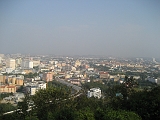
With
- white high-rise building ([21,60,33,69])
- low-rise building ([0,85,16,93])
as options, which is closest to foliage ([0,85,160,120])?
low-rise building ([0,85,16,93])

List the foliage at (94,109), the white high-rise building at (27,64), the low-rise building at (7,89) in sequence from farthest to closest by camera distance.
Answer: the white high-rise building at (27,64)
the low-rise building at (7,89)
the foliage at (94,109)

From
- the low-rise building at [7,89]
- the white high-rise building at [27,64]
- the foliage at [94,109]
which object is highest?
the foliage at [94,109]

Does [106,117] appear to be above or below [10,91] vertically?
above

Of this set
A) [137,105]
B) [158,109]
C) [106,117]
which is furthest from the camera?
[137,105]

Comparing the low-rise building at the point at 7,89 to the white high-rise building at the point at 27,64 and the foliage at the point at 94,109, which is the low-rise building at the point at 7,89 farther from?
the white high-rise building at the point at 27,64

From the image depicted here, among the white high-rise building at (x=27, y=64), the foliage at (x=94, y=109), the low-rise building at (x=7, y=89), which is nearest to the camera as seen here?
the foliage at (x=94, y=109)

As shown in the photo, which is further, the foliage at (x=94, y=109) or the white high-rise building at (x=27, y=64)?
the white high-rise building at (x=27, y=64)

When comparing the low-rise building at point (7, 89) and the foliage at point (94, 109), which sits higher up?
the foliage at point (94, 109)

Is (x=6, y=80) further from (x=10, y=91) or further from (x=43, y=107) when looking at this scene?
(x=43, y=107)

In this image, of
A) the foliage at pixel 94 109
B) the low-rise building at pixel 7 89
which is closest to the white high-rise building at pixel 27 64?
the low-rise building at pixel 7 89

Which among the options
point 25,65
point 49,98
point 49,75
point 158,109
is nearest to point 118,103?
point 158,109

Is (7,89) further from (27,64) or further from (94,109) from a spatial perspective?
(27,64)
